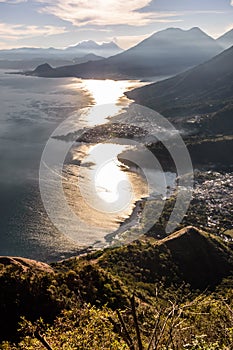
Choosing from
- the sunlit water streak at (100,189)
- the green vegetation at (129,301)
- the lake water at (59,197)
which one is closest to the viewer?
the green vegetation at (129,301)

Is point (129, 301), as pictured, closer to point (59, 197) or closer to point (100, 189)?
point (59, 197)

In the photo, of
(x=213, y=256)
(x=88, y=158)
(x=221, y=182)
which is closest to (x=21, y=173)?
(x=88, y=158)

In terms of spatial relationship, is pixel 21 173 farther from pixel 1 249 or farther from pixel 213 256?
pixel 213 256

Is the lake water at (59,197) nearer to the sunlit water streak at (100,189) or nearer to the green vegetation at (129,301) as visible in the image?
the sunlit water streak at (100,189)

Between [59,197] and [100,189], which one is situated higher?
[100,189]

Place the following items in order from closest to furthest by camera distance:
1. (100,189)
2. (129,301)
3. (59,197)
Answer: (129,301), (59,197), (100,189)

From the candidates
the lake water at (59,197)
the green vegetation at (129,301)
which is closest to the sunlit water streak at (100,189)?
the lake water at (59,197)

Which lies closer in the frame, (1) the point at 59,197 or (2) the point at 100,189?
(1) the point at 59,197

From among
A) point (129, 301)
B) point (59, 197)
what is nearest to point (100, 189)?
point (59, 197)

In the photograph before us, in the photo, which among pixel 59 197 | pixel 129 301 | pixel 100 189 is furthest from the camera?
pixel 100 189

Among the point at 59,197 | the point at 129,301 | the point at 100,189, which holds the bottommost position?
the point at 59,197
